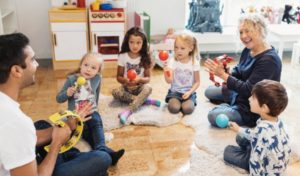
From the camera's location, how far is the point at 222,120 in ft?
7.33

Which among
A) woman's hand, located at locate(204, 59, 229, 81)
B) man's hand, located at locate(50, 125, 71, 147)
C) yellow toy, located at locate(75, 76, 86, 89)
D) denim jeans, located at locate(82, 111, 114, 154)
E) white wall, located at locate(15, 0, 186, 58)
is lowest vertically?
denim jeans, located at locate(82, 111, 114, 154)

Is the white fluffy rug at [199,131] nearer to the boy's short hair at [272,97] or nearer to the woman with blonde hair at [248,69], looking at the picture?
the woman with blonde hair at [248,69]

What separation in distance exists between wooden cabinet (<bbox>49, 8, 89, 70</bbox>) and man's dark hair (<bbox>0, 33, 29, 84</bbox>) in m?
2.30

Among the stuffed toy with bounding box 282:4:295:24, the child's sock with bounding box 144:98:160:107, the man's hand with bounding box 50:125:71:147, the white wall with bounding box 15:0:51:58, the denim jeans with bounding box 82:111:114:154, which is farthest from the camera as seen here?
the stuffed toy with bounding box 282:4:295:24

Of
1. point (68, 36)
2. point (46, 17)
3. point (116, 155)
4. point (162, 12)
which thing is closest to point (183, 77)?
point (116, 155)

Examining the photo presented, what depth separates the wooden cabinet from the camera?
3.41m

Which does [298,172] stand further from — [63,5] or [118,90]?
[63,5]

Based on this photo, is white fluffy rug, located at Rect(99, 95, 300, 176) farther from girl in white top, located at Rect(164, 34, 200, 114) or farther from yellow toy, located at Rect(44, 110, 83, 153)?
yellow toy, located at Rect(44, 110, 83, 153)

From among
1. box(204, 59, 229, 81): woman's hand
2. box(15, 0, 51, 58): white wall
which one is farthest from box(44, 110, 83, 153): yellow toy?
box(15, 0, 51, 58): white wall

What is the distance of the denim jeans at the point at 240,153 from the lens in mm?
A: 1854

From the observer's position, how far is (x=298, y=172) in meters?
1.87

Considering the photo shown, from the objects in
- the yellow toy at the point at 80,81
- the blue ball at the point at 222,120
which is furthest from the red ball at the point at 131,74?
the blue ball at the point at 222,120

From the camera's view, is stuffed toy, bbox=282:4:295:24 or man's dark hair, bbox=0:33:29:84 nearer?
man's dark hair, bbox=0:33:29:84

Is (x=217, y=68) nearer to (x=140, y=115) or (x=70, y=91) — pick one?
(x=140, y=115)
